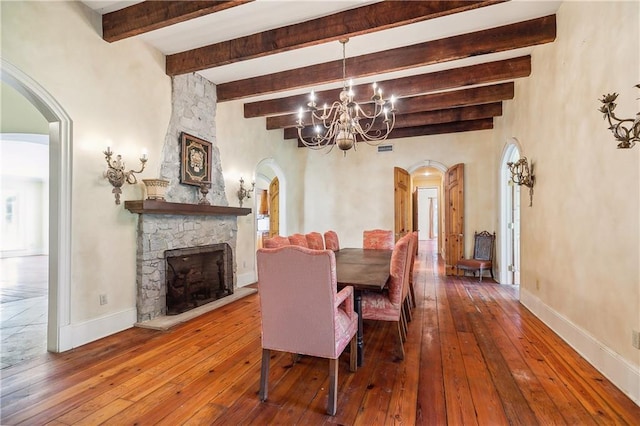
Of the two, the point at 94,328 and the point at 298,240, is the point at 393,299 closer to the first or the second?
the point at 298,240

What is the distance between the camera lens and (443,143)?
6492 millimetres

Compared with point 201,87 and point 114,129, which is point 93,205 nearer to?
point 114,129

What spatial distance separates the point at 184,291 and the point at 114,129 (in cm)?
208

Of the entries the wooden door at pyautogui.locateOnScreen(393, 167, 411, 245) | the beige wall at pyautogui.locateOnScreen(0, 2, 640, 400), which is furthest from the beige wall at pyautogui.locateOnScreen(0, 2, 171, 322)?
the wooden door at pyautogui.locateOnScreen(393, 167, 411, 245)

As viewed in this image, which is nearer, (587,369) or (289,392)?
(289,392)

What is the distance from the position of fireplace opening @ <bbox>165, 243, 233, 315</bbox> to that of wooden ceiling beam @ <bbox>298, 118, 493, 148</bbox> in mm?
4327

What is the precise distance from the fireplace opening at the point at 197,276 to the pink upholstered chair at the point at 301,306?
2.25 m

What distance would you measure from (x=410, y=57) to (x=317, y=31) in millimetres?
1191

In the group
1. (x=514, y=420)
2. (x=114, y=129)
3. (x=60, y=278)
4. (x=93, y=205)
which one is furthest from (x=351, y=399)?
(x=114, y=129)

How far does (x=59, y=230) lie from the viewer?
2725 millimetres

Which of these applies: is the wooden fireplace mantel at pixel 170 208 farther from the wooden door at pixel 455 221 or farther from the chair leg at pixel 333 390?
the wooden door at pixel 455 221

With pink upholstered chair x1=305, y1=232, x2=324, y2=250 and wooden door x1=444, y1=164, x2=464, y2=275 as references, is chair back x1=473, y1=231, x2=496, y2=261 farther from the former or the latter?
pink upholstered chair x1=305, y1=232, x2=324, y2=250

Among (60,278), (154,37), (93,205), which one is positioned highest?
(154,37)

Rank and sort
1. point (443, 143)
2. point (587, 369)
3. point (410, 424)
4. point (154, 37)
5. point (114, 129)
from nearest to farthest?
point (410, 424), point (587, 369), point (114, 129), point (154, 37), point (443, 143)
